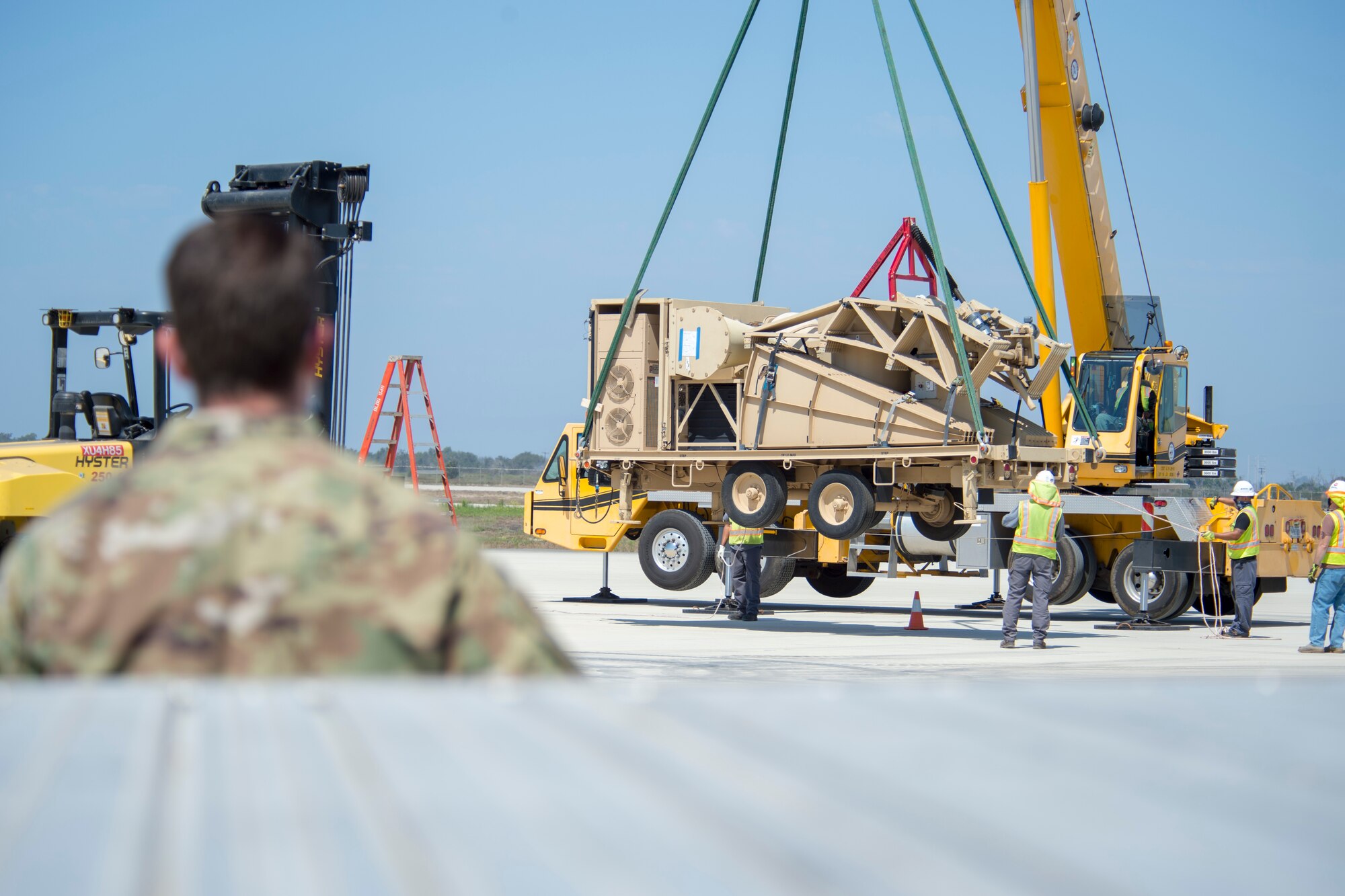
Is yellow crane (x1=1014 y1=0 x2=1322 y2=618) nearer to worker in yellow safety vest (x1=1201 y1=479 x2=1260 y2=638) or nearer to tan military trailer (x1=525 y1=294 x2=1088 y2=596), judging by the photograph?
worker in yellow safety vest (x1=1201 y1=479 x2=1260 y2=638)

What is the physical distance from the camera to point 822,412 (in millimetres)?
15836

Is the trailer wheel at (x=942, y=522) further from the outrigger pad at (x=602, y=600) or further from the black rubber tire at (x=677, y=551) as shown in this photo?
the outrigger pad at (x=602, y=600)

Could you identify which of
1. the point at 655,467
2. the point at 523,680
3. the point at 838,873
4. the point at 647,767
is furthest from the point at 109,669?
the point at 655,467

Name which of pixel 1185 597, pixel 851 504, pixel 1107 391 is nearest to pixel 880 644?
pixel 851 504

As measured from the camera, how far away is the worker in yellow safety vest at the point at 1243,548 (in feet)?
53.0

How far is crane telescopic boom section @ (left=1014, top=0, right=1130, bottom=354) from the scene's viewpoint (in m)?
20.1

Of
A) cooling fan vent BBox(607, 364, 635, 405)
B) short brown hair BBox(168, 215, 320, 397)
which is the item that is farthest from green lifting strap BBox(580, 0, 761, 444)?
short brown hair BBox(168, 215, 320, 397)

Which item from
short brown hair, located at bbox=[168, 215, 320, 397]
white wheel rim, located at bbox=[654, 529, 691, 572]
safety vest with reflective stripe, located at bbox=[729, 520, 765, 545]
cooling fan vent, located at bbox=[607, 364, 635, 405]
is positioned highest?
cooling fan vent, located at bbox=[607, 364, 635, 405]

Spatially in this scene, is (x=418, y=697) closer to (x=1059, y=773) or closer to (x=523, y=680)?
(x=523, y=680)

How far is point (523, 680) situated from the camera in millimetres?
2037

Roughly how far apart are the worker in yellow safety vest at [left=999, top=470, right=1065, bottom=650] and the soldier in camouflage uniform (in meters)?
12.8

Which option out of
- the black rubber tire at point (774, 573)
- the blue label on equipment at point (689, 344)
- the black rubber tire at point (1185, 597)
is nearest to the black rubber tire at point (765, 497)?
the blue label on equipment at point (689, 344)

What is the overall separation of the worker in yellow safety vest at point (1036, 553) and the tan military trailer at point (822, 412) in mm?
590

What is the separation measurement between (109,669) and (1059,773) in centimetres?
141
